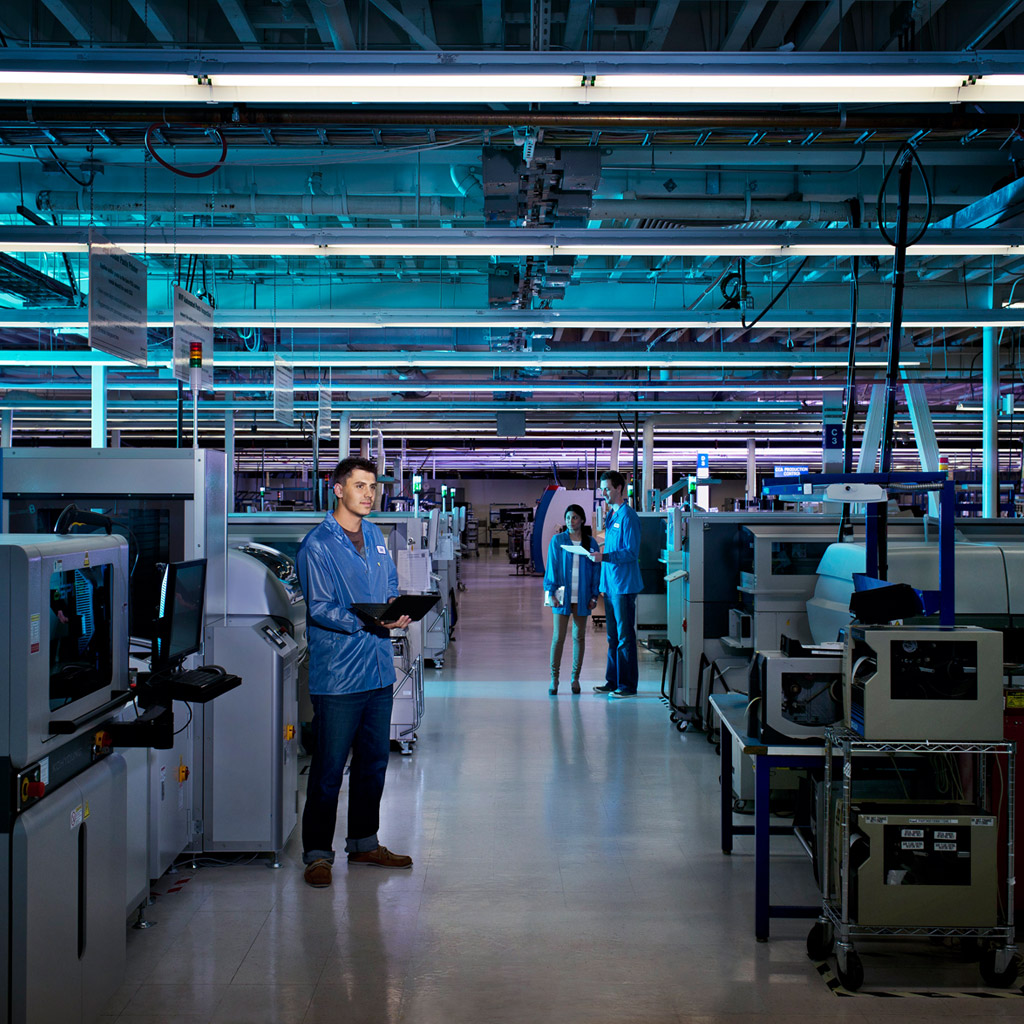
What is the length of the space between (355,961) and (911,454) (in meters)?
22.8

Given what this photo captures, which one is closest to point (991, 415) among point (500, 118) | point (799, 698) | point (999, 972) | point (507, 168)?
point (507, 168)

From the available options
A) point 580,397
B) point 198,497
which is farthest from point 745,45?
point 580,397

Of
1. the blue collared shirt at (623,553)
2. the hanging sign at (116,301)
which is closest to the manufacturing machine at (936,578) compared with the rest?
the blue collared shirt at (623,553)

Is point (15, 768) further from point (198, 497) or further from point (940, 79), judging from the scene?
point (940, 79)

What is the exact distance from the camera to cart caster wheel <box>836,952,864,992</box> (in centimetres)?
290

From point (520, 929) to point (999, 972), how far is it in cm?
158

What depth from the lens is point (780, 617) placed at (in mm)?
5285

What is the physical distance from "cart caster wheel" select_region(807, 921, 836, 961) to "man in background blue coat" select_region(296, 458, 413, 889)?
1.65 metres

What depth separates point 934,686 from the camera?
2.96 metres

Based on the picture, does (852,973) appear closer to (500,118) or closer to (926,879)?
→ (926,879)

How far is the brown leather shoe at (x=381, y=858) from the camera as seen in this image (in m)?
3.88

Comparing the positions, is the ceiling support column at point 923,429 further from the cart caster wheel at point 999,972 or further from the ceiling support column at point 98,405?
the ceiling support column at point 98,405

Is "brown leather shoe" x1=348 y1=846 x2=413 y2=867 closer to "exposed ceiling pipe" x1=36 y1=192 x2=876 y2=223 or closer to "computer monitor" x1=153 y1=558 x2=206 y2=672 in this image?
"computer monitor" x1=153 y1=558 x2=206 y2=672

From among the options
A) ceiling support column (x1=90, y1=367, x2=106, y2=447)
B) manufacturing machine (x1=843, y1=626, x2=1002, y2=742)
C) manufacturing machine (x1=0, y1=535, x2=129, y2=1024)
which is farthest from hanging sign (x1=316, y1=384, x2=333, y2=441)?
manufacturing machine (x1=843, y1=626, x2=1002, y2=742)
